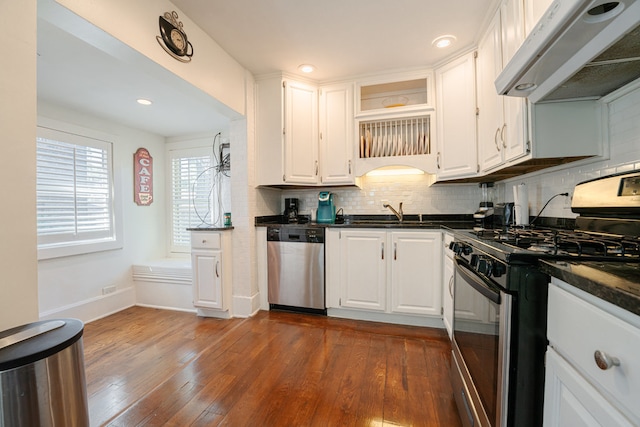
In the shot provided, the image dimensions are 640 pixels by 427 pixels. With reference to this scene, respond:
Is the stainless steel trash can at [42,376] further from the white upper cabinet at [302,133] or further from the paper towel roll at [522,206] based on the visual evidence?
the paper towel roll at [522,206]

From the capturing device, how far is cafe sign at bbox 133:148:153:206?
141 inches

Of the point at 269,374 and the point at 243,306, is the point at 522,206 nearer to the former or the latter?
the point at 269,374

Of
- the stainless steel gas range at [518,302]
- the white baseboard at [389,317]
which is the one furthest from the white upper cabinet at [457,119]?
the white baseboard at [389,317]

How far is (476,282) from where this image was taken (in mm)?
1177

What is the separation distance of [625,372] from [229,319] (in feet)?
9.09

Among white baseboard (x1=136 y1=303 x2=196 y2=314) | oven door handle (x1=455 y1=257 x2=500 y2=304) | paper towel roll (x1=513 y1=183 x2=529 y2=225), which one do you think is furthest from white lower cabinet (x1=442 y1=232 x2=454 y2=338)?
white baseboard (x1=136 y1=303 x2=196 y2=314)

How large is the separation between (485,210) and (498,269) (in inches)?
66.2

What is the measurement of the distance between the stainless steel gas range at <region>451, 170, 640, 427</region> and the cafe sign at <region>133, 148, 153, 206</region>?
392cm

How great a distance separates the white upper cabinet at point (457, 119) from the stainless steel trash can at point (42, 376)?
2699 mm

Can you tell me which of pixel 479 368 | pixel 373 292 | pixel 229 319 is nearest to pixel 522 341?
pixel 479 368

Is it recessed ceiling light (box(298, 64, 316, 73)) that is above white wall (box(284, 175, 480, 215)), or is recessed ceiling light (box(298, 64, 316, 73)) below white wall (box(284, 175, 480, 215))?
above

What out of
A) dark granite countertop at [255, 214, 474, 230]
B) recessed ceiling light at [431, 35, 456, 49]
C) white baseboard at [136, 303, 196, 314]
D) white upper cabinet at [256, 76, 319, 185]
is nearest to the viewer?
recessed ceiling light at [431, 35, 456, 49]

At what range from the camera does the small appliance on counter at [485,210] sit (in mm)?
2369

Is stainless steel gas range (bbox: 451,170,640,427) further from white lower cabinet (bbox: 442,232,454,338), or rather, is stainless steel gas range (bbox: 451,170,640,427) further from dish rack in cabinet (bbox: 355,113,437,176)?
dish rack in cabinet (bbox: 355,113,437,176)
